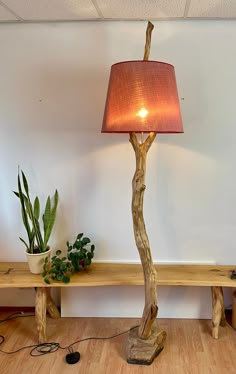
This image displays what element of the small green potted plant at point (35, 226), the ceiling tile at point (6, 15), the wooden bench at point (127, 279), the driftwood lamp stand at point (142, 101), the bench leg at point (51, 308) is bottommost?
the bench leg at point (51, 308)

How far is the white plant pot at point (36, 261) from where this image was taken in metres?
2.32

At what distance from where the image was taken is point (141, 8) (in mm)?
2129

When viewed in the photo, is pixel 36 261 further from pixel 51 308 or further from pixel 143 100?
pixel 143 100

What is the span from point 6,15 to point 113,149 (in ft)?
3.69

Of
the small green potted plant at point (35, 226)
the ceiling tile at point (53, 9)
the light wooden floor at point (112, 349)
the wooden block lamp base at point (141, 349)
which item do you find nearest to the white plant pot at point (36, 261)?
the small green potted plant at point (35, 226)

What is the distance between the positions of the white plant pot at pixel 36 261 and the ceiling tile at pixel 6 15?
1.58 m

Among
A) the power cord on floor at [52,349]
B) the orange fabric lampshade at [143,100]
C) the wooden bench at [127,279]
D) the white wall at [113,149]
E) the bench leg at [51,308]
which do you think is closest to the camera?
the orange fabric lampshade at [143,100]

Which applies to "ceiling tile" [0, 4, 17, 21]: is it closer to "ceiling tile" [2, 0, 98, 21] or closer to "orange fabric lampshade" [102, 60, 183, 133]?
"ceiling tile" [2, 0, 98, 21]

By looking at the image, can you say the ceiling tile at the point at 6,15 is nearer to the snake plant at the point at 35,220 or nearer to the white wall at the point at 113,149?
the white wall at the point at 113,149

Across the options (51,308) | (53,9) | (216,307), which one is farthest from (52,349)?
(53,9)

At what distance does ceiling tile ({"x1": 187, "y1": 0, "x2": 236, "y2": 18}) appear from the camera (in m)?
2.03

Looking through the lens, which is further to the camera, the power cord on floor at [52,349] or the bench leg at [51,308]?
the bench leg at [51,308]

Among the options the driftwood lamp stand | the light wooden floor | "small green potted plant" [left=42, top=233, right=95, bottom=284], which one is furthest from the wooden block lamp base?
the driftwood lamp stand

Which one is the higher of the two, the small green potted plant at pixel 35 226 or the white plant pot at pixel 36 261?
the small green potted plant at pixel 35 226
